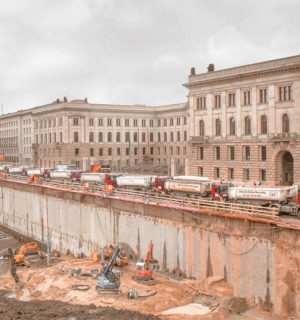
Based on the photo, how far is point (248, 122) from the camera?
58875mm

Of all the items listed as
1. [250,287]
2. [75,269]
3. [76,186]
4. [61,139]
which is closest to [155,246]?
[75,269]

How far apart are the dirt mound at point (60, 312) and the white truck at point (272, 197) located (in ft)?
40.2

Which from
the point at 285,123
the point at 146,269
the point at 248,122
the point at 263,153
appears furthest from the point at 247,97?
the point at 146,269

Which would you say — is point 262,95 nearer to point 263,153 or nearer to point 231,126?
point 231,126

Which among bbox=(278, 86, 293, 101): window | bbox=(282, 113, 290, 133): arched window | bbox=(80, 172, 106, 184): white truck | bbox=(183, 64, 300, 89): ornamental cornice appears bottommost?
bbox=(80, 172, 106, 184): white truck

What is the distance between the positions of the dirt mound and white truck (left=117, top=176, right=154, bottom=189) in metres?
19.0

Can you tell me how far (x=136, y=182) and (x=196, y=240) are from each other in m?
15.9

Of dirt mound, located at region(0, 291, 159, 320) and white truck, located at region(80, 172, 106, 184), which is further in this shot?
white truck, located at region(80, 172, 106, 184)

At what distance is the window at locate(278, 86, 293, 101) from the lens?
53.3 metres

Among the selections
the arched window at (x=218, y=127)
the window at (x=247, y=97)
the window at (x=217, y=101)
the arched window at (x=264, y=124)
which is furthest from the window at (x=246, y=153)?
the window at (x=217, y=101)

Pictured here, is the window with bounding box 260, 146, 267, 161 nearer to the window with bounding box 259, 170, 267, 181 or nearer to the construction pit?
the window with bounding box 259, 170, 267, 181

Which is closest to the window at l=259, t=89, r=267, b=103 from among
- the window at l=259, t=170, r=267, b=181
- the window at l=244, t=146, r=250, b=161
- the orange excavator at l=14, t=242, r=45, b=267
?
the window at l=244, t=146, r=250, b=161

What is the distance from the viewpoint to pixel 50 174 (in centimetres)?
6562

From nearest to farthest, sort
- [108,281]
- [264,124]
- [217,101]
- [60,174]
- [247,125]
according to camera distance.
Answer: [108,281] → [264,124] → [247,125] → [217,101] → [60,174]
